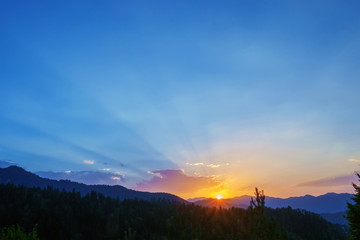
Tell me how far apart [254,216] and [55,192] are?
666 ft

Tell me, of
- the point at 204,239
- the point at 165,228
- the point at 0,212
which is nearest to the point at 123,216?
the point at 165,228

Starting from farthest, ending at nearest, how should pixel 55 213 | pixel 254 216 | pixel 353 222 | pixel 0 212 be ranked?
1. pixel 55 213
2. pixel 0 212
3. pixel 353 222
4. pixel 254 216

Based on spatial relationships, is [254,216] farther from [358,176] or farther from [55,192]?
[55,192]

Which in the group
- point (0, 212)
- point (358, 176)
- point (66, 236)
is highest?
point (358, 176)

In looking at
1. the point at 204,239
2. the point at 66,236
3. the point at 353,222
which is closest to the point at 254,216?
the point at 353,222

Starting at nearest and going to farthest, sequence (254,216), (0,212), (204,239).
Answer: (254,216), (0,212), (204,239)

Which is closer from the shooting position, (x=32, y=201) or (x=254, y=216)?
(x=254, y=216)

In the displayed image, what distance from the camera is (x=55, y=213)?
556 feet

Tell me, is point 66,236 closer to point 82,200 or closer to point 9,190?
point 82,200

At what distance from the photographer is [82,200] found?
19988cm

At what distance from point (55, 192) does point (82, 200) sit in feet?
65.2

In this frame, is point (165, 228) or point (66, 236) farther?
point (165, 228)

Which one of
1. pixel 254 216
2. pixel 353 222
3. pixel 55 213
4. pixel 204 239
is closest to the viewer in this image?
pixel 254 216

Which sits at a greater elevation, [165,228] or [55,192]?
[55,192]
